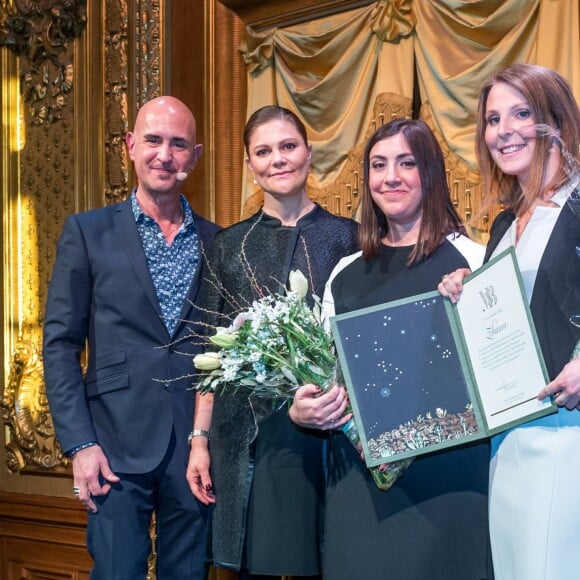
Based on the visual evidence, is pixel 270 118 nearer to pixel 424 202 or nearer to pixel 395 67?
pixel 424 202

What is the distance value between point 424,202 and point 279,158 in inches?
19.3

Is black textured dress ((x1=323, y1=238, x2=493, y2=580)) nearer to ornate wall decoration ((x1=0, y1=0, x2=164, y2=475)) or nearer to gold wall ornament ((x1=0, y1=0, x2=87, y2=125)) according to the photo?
ornate wall decoration ((x1=0, y1=0, x2=164, y2=475))

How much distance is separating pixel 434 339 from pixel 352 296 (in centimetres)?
33

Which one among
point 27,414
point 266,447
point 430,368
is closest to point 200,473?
point 266,447

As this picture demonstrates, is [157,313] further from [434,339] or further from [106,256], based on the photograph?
[434,339]

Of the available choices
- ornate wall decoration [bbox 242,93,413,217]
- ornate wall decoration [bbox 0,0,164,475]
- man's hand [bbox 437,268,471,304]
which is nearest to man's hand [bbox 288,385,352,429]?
man's hand [bbox 437,268,471,304]

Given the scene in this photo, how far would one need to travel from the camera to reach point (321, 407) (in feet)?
8.27

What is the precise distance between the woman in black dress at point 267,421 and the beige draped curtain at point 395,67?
1.02 m

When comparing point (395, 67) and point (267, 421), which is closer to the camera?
point (267, 421)

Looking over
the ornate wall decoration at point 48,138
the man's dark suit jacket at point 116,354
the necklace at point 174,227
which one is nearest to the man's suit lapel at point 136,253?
the man's dark suit jacket at point 116,354

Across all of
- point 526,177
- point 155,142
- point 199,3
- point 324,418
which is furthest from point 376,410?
point 199,3

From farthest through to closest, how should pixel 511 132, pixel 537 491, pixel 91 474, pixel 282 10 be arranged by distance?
pixel 282 10 → pixel 91 474 → pixel 511 132 → pixel 537 491

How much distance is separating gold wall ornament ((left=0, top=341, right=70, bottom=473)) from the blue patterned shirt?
188cm

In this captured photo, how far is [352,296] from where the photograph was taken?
2725 millimetres
